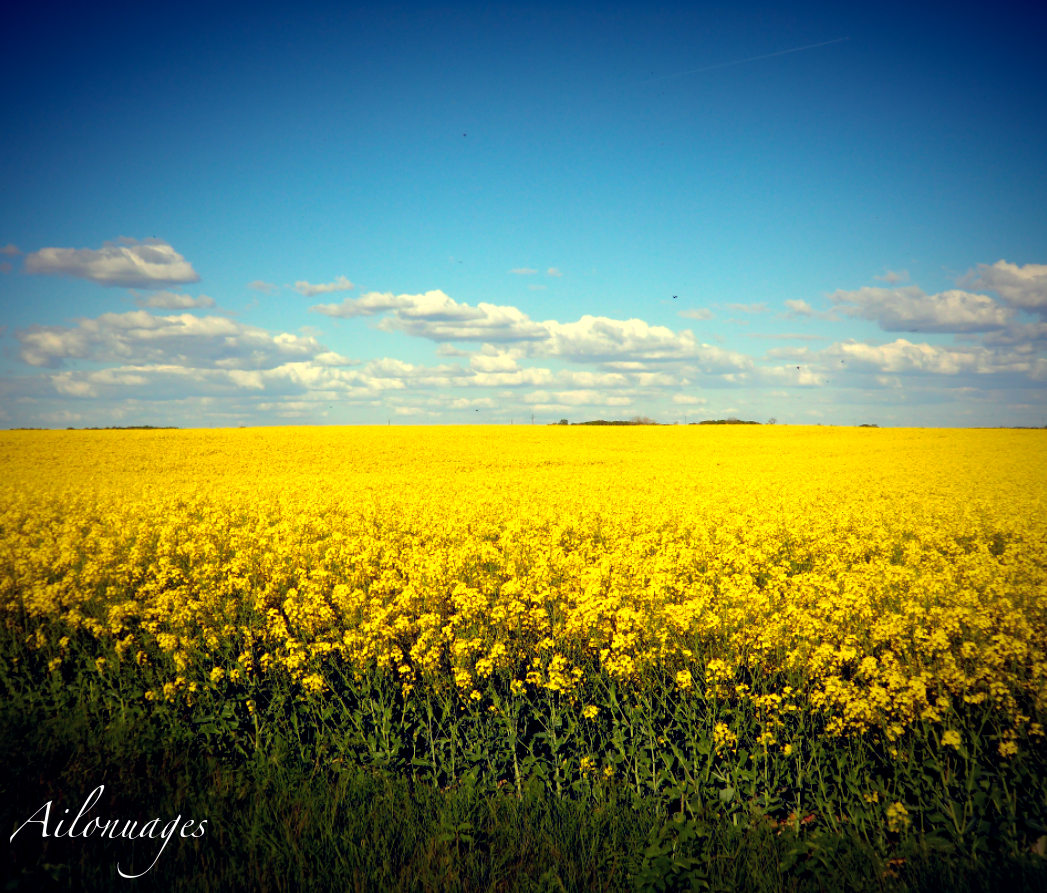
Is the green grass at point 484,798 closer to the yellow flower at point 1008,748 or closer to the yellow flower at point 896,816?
the yellow flower at point 896,816

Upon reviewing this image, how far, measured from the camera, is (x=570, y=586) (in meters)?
7.53

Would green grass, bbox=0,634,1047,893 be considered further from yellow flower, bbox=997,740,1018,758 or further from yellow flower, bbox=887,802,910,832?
yellow flower, bbox=997,740,1018,758

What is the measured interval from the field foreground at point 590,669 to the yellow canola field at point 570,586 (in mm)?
54

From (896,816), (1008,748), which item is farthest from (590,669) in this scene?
(1008,748)

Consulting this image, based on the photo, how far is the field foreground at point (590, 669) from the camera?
4.21m

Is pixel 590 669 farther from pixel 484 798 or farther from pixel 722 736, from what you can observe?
pixel 484 798

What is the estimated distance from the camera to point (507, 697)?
5.79 m

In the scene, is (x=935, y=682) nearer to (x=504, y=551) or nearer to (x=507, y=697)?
(x=507, y=697)

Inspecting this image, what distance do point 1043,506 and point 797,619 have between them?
12.7 metres

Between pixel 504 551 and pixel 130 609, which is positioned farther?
pixel 504 551

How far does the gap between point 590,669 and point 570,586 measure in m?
1.54

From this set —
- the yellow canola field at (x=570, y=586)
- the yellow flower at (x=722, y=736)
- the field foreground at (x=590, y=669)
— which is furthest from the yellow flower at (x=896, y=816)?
the yellow flower at (x=722, y=736)

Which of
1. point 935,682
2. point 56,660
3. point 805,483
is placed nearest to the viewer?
point 935,682

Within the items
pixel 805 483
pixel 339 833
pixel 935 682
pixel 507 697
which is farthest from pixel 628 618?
pixel 805 483
